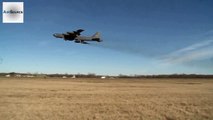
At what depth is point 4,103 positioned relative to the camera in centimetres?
3275

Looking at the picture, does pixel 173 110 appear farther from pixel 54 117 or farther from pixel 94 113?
pixel 54 117

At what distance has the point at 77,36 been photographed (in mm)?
35656

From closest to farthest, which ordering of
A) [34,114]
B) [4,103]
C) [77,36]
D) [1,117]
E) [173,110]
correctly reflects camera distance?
1. [1,117]
2. [34,114]
3. [173,110]
4. [4,103]
5. [77,36]

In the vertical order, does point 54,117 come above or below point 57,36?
below


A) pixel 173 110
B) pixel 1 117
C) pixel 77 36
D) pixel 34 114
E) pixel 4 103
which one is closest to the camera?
pixel 1 117

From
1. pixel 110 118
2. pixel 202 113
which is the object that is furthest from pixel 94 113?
pixel 202 113

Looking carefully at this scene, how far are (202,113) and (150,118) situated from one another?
5.91 meters

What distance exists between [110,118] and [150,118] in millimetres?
3738

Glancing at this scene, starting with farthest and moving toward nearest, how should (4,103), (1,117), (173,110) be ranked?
(4,103) → (173,110) → (1,117)

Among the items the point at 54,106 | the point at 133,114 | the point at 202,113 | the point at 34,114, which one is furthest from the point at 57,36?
the point at 202,113

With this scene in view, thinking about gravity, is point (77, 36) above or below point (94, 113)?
above

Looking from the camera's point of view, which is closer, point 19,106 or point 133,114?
point 133,114

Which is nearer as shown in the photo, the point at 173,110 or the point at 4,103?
the point at 173,110

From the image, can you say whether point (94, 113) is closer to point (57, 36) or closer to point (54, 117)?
point (54, 117)
